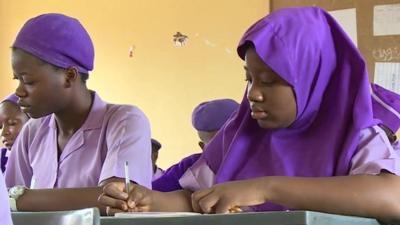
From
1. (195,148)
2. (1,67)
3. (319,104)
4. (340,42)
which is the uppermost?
(340,42)

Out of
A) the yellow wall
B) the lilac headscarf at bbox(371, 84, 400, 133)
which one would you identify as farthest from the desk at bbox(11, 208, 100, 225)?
the yellow wall

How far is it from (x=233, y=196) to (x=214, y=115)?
59.3 inches

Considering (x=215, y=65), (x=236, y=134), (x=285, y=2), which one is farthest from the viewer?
(x=215, y=65)

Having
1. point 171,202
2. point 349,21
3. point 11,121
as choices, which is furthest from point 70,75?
point 349,21

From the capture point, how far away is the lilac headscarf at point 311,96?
4.11 ft

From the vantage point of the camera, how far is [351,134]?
1236mm

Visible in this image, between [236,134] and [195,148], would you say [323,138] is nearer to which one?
[236,134]

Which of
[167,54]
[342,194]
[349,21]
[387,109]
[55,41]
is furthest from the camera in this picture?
[167,54]

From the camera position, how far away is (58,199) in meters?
1.45

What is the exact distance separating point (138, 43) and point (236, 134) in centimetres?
208

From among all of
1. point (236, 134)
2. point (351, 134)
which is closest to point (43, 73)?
point (236, 134)

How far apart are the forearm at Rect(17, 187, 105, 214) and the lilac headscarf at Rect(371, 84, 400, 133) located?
61cm

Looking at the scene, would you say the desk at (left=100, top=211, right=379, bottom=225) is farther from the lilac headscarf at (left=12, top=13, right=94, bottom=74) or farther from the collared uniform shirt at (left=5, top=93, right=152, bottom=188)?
the lilac headscarf at (left=12, top=13, right=94, bottom=74)

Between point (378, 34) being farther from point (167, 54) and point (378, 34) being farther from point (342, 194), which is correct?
point (342, 194)
